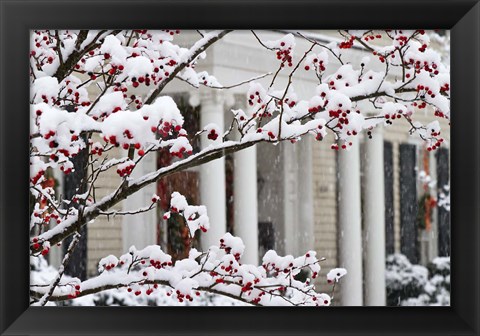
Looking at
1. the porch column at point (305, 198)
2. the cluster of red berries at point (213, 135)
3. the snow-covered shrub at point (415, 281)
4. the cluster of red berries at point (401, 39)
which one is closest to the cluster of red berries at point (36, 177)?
the cluster of red berries at point (213, 135)

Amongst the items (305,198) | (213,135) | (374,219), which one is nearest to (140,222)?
(305,198)

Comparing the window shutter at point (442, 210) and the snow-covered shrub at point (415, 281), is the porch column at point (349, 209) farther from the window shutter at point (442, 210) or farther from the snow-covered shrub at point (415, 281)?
the window shutter at point (442, 210)

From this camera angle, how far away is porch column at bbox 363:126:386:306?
39.1ft

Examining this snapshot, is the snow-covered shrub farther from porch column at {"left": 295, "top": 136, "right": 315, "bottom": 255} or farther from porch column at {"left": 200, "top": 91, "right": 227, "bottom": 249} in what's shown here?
porch column at {"left": 200, "top": 91, "right": 227, "bottom": 249}

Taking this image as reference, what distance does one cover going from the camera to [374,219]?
1226 cm

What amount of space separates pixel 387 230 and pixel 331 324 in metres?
10.7

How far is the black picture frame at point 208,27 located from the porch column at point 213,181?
5.54 meters

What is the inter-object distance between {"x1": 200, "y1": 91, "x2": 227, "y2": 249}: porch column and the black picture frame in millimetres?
5535

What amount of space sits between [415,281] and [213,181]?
5255 mm

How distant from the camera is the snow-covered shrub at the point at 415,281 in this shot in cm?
1278
